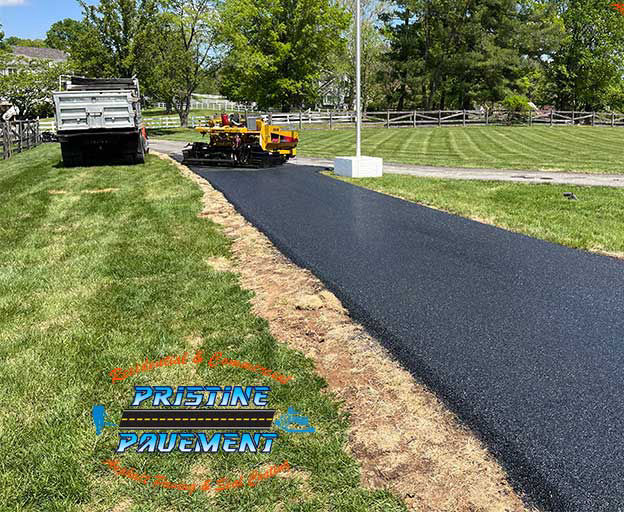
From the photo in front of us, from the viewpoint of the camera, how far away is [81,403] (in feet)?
11.4

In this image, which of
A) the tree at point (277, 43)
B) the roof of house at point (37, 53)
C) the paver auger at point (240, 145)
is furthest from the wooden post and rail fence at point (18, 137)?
the roof of house at point (37, 53)

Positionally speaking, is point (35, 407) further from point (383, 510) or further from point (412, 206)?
point (412, 206)

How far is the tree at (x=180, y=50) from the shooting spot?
3562 centimetres

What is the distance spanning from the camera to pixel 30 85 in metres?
39.5

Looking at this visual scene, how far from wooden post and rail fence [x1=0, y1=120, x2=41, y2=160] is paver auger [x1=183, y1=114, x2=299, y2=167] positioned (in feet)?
31.2

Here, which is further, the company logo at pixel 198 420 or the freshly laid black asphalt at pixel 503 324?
the company logo at pixel 198 420

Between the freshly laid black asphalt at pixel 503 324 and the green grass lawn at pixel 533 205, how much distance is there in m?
0.65

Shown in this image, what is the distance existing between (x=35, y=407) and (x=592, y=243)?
7.22 meters

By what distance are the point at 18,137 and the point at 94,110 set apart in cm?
1155

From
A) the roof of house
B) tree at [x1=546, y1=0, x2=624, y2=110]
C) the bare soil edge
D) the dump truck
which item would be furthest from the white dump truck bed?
the roof of house

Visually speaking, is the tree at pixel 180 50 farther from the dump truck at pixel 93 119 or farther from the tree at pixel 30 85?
the dump truck at pixel 93 119

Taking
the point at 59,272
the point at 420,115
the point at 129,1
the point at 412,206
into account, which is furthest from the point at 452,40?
the point at 59,272

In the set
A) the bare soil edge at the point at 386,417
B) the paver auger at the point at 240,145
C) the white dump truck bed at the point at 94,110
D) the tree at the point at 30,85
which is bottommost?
the bare soil edge at the point at 386,417

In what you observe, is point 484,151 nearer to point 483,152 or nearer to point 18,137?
point 483,152
